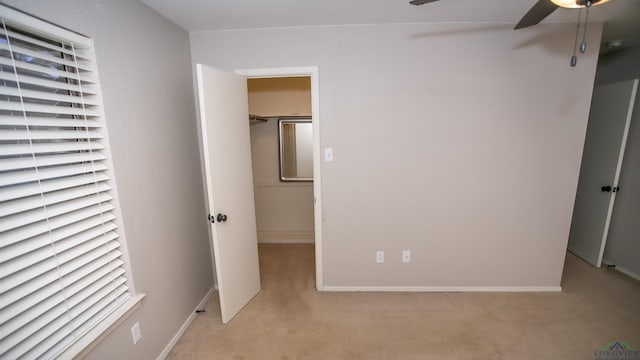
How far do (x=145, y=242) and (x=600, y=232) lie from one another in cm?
419

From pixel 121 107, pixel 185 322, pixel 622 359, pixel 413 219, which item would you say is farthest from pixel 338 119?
pixel 622 359

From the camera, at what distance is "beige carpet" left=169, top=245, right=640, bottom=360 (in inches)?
68.1

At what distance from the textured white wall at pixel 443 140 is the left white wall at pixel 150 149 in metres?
0.50

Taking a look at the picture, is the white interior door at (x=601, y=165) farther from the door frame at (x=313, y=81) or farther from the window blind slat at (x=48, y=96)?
the window blind slat at (x=48, y=96)

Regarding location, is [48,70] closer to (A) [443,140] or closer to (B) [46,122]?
(B) [46,122]

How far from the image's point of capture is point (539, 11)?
129 centimetres

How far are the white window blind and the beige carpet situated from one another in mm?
892

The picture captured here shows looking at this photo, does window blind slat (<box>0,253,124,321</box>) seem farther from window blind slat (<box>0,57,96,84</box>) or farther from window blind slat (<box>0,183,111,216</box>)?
window blind slat (<box>0,57,96,84</box>)

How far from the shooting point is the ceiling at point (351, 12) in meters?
1.61

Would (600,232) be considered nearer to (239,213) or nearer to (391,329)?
(391,329)

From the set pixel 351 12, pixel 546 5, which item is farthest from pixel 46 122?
pixel 546 5

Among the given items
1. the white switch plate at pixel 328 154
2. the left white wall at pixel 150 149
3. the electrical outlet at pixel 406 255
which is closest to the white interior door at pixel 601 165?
the electrical outlet at pixel 406 255

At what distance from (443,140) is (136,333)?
8.40 ft

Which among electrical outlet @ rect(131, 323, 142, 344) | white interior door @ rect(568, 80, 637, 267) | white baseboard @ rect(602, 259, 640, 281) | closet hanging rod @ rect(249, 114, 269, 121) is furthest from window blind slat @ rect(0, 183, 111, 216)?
white baseboard @ rect(602, 259, 640, 281)
